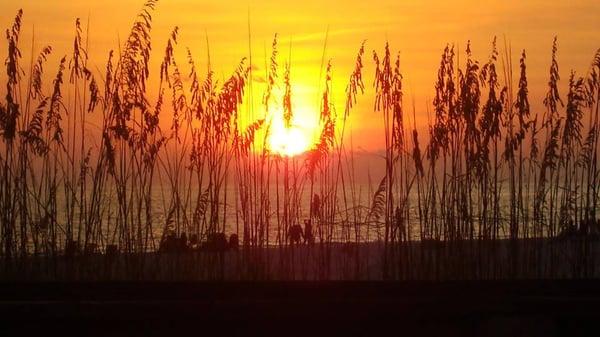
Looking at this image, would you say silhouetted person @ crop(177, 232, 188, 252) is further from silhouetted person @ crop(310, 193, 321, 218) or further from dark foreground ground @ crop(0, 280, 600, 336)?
dark foreground ground @ crop(0, 280, 600, 336)

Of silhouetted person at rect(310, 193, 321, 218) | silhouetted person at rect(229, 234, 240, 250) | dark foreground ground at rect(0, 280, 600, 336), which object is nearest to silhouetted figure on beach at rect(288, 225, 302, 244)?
silhouetted person at rect(310, 193, 321, 218)

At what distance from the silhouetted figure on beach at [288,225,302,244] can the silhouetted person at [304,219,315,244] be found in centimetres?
4

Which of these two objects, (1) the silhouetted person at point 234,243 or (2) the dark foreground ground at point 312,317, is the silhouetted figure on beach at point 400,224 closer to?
(1) the silhouetted person at point 234,243

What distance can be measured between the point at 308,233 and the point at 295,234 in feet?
0.43

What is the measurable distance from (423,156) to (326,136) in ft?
2.23

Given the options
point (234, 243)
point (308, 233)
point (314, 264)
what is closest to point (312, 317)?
point (314, 264)

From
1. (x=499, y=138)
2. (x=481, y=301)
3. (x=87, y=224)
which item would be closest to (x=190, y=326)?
(x=481, y=301)

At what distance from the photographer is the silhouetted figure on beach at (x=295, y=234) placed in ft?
18.4

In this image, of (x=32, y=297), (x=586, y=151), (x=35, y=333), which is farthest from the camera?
(x=586, y=151)

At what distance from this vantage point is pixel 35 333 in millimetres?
3199

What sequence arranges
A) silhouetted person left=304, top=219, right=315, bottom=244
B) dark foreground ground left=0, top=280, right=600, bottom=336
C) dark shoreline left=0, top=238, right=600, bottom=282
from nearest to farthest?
dark foreground ground left=0, top=280, right=600, bottom=336, dark shoreline left=0, top=238, right=600, bottom=282, silhouetted person left=304, top=219, right=315, bottom=244

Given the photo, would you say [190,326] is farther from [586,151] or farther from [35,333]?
[586,151]

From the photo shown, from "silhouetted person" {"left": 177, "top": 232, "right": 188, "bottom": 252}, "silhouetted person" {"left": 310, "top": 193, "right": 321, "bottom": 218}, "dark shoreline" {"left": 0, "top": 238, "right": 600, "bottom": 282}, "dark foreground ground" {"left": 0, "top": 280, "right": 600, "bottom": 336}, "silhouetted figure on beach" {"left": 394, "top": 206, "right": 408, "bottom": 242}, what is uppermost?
"silhouetted person" {"left": 310, "top": 193, "right": 321, "bottom": 218}

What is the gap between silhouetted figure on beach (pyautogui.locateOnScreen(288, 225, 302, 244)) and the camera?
561 cm
